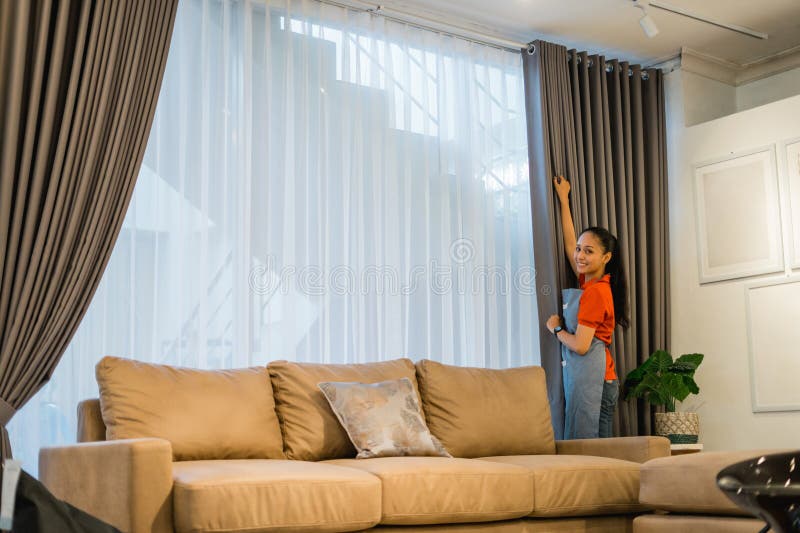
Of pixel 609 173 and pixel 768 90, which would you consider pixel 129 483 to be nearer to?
pixel 609 173

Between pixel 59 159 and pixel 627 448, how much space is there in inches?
99.8

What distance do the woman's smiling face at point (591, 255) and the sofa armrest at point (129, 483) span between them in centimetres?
267

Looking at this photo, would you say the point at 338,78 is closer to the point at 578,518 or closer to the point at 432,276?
the point at 432,276

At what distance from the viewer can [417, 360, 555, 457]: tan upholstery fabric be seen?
3.90m

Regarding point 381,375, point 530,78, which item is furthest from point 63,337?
point 530,78

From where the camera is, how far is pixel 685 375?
4.87 m

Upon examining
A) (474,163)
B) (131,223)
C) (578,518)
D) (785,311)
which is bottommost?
(578,518)

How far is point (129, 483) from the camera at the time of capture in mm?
2650

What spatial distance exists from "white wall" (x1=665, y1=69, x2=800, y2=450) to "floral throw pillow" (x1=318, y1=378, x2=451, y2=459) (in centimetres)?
209

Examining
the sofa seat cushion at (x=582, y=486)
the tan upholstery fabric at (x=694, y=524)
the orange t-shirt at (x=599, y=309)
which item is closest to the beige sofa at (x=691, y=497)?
the tan upholstery fabric at (x=694, y=524)

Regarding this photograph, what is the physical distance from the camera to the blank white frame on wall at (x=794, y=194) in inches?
188

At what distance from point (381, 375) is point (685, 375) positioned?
1.88 metres

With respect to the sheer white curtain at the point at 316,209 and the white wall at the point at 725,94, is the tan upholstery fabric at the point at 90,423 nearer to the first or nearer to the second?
the sheer white curtain at the point at 316,209

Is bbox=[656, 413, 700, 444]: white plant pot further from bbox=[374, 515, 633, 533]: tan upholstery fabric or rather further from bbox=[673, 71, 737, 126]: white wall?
bbox=[673, 71, 737, 126]: white wall
